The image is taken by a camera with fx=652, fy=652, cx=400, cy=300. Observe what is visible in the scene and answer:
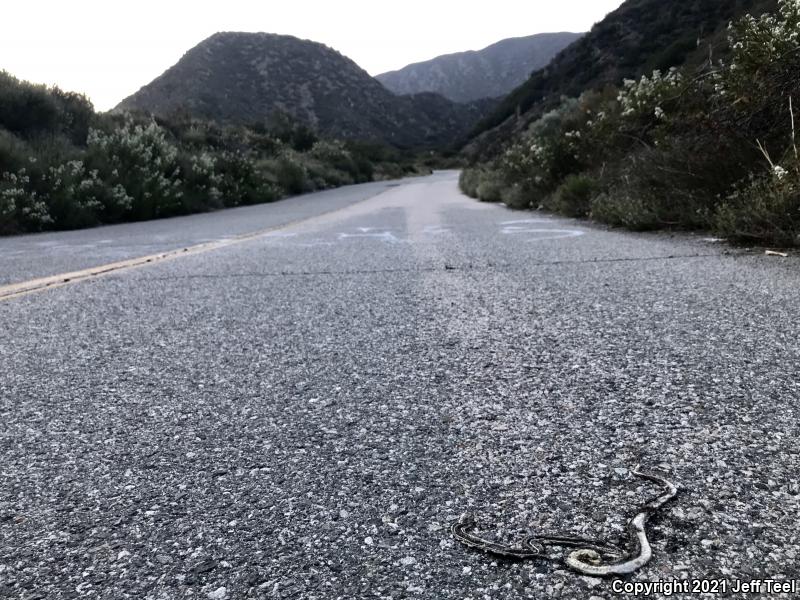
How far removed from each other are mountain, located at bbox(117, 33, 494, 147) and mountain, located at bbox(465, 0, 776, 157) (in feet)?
123

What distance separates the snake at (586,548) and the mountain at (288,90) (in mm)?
79211

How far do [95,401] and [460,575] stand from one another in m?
1.50

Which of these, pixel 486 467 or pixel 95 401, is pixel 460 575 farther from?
pixel 95 401


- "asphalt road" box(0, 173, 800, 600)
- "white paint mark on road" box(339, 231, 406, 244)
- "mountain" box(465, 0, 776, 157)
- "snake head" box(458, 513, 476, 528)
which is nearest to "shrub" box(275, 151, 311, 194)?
"mountain" box(465, 0, 776, 157)

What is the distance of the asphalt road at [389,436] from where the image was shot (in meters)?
1.22

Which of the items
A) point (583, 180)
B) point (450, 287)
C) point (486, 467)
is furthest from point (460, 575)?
point (583, 180)

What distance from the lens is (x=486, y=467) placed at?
1.57 metres

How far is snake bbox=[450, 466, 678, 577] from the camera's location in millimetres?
1166

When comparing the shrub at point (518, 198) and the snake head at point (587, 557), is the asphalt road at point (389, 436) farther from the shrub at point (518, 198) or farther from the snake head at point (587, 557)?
the shrub at point (518, 198)

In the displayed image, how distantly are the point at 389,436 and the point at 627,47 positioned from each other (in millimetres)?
44743

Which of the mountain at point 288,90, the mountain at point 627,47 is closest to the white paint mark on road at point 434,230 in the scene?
the mountain at point 627,47

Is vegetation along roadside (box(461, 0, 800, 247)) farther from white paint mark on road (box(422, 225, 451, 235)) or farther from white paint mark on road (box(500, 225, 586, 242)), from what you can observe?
white paint mark on road (box(422, 225, 451, 235))

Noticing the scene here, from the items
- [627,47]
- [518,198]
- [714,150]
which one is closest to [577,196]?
[518,198]

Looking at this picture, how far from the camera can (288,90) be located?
9031 centimetres
